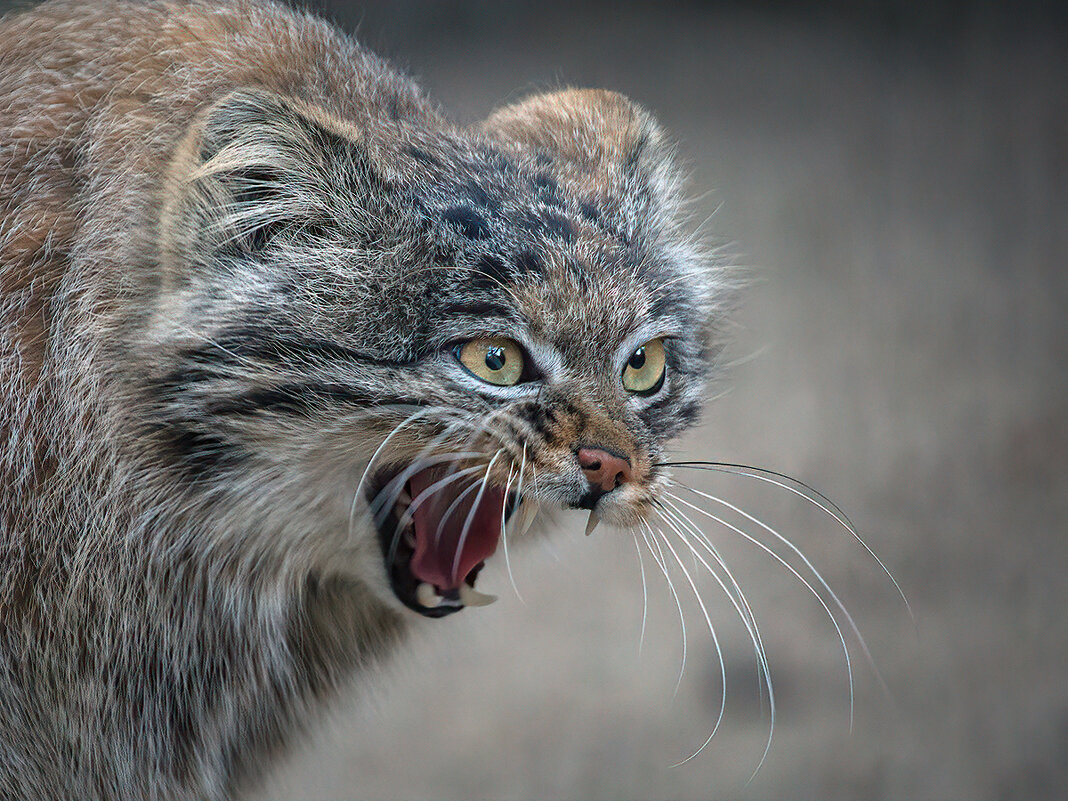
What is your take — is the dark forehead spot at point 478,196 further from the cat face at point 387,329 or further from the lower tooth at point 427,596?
the lower tooth at point 427,596

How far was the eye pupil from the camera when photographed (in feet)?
5.73

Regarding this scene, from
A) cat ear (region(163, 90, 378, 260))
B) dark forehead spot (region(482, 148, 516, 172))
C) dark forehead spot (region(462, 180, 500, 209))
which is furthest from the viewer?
dark forehead spot (region(482, 148, 516, 172))

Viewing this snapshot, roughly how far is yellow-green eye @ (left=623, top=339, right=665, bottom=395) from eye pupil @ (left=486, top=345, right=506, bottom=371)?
0.90 feet

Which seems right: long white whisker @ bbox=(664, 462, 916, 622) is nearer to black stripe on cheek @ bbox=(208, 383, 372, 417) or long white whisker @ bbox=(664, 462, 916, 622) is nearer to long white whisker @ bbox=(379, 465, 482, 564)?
long white whisker @ bbox=(379, 465, 482, 564)

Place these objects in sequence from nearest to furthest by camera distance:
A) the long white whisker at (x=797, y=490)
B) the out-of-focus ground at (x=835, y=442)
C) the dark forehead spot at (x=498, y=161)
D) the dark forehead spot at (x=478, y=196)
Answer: the dark forehead spot at (x=478, y=196)
the dark forehead spot at (x=498, y=161)
the long white whisker at (x=797, y=490)
the out-of-focus ground at (x=835, y=442)

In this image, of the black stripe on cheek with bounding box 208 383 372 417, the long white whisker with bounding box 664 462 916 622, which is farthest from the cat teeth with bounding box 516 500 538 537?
the black stripe on cheek with bounding box 208 383 372 417

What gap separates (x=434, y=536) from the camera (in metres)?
1.98

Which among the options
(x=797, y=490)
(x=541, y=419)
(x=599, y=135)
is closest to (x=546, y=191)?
(x=599, y=135)

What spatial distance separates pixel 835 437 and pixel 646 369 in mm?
3157

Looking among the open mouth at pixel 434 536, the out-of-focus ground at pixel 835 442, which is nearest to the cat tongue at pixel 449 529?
the open mouth at pixel 434 536

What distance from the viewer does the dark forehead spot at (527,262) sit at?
1777mm

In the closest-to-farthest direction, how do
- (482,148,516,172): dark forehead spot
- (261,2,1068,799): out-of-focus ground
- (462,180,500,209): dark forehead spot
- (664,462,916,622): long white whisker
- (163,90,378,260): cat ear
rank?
(163,90,378,260): cat ear → (462,180,500,209): dark forehead spot → (482,148,516,172): dark forehead spot → (664,462,916,622): long white whisker → (261,2,1068,799): out-of-focus ground

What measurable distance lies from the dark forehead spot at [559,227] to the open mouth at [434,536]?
1.57 feet

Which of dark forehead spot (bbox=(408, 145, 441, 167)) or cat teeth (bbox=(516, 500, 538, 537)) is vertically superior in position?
dark forehead spot (bbox=(408, 145, 441, 167))
